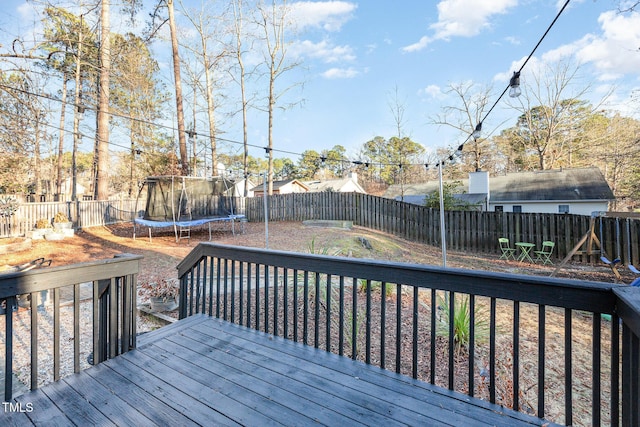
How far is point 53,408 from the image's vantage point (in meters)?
1.63

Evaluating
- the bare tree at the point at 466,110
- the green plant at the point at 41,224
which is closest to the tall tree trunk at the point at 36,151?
the green plant at the point at 41,224

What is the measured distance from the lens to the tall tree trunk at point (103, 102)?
906cm

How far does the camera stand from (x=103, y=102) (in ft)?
34.0

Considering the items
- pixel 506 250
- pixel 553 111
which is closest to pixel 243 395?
pixel 506 250

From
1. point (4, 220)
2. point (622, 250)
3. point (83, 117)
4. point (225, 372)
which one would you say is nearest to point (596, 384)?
point (225, 372)

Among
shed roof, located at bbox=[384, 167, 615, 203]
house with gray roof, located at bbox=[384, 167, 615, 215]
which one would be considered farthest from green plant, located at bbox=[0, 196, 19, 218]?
shed roof, located at bbox=[384, 167, 615, 203]

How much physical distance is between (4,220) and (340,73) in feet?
45.0

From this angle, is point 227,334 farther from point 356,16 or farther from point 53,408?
point 356,16

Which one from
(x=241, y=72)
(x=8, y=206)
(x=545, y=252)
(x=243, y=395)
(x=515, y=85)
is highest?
(x=241, y=72)

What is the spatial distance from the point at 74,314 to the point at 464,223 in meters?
10.7

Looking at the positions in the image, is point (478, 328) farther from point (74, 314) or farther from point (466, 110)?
point (466, 110)

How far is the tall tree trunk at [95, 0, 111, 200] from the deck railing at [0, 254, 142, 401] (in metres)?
7.64

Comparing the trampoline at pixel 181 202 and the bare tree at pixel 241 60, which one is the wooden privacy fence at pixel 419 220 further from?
the bare tree at pixel 241 60

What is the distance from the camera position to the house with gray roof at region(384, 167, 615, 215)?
1428 centimetres
